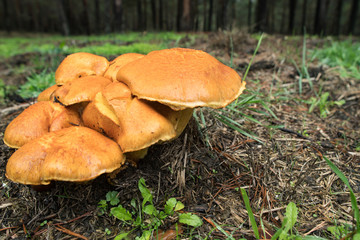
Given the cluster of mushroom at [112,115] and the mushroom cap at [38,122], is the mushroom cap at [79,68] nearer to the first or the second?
the cluster of mushroom at [112,115]

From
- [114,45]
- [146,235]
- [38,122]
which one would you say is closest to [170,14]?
[114,45]

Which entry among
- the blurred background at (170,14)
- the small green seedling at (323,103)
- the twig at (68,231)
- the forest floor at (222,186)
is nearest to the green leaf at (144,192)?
the forest floor at (222,186)

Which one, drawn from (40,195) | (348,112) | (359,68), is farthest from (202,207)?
(359,68)

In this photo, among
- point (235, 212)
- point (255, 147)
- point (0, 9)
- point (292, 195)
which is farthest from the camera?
point (0, 9)

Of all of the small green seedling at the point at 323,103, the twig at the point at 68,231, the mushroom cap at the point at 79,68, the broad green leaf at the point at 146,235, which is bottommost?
the twig at the point at 68,231

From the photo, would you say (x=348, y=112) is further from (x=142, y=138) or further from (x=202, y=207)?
(x=142, y=138)
